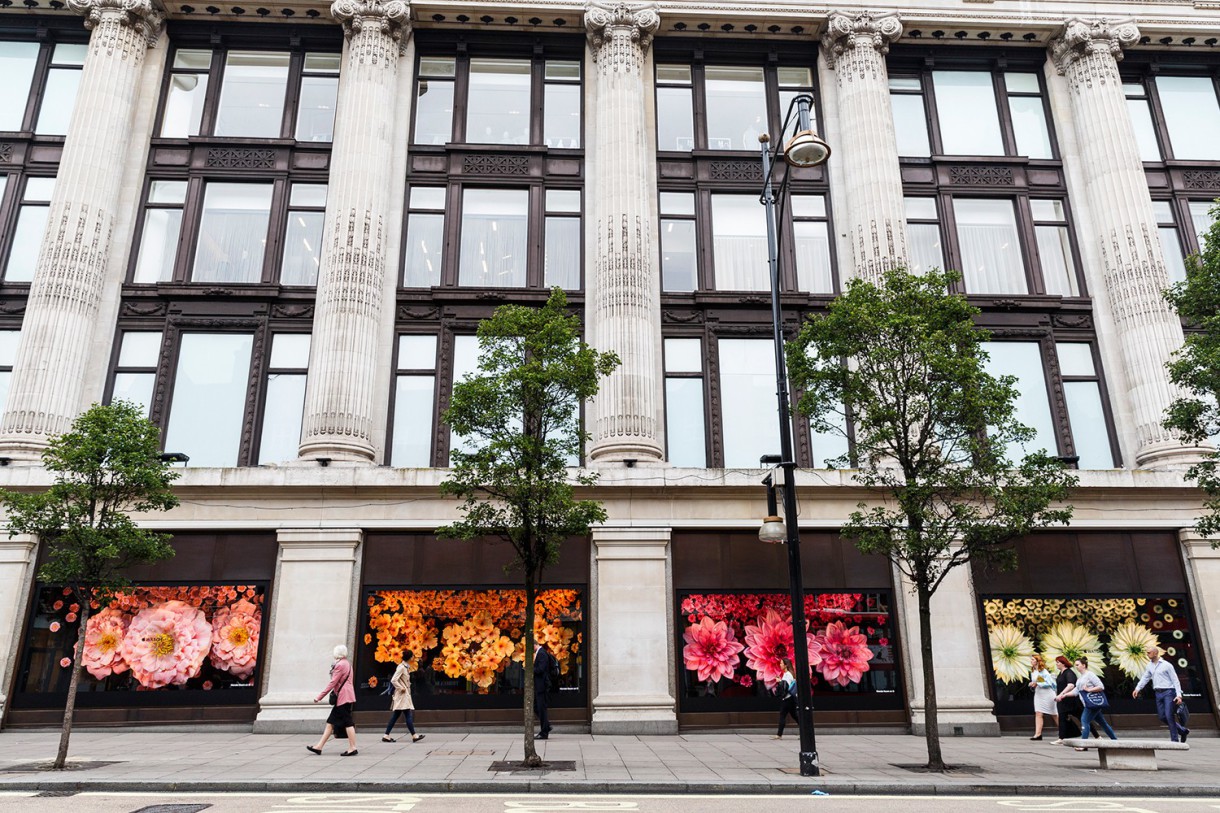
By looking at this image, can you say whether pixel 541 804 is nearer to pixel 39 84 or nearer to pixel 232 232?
pixel 232 232

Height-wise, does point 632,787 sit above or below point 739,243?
below

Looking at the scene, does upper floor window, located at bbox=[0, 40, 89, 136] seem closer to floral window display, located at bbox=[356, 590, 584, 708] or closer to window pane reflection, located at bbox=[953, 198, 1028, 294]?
floral window display, located at bbox=[356, 590, 584, 708]

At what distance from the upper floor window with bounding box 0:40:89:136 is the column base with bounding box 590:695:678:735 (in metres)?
21.1

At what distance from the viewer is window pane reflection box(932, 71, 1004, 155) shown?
2350 centimetres

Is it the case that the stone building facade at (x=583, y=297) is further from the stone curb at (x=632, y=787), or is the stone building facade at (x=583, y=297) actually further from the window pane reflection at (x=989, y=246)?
the stone curb at (x=632, y=787)

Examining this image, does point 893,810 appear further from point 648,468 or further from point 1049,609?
point 1049,609

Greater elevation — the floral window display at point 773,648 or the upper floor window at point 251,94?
the upper floor window at point 251,94

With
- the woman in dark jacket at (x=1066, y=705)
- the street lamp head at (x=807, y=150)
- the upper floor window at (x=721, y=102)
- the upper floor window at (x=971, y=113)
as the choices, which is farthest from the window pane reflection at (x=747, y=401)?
the street lamp head at (x=807, y=150)

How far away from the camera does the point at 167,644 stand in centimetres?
1742

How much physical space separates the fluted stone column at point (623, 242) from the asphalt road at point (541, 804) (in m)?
9.66

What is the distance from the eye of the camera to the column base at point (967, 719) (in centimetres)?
1733

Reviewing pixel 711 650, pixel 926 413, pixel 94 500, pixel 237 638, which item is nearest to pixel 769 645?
pixel 711 650

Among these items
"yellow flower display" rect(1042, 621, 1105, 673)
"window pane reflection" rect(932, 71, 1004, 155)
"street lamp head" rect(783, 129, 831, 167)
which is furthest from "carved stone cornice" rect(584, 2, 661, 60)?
"yellow flower display" rect(1042, 621, 1105, 673)

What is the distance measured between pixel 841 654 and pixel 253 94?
22.0 m
